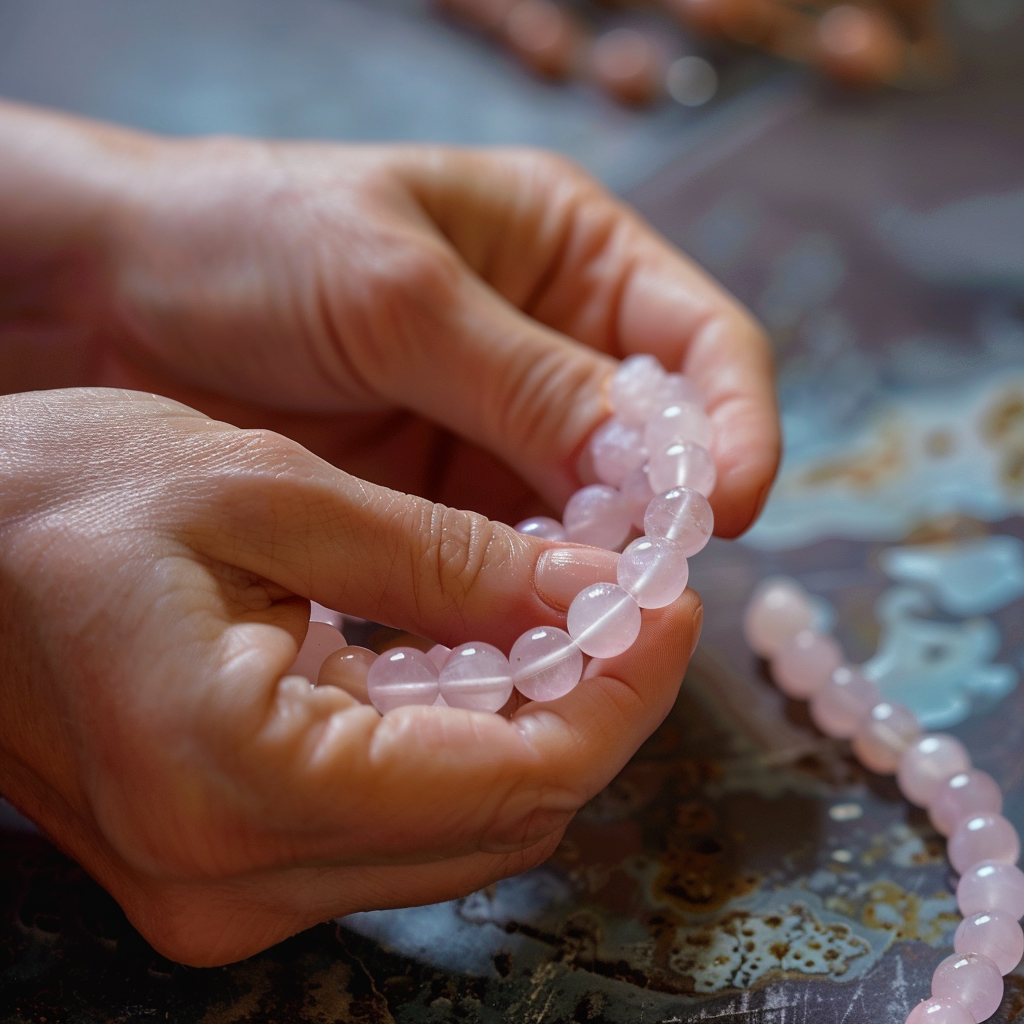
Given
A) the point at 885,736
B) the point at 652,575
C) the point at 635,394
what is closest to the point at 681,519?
the point at 652,575

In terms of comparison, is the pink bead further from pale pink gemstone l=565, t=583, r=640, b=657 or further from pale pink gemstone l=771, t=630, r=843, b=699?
pale pink gemstone l=565, t=583, r=640, b=657

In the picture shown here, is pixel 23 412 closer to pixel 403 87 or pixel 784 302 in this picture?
Answer: pixel 784 302

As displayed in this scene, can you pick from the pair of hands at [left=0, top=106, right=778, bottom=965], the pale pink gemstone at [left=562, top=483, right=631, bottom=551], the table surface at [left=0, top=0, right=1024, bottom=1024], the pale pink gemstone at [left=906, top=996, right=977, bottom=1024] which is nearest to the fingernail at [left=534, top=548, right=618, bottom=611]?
the pair of hands at [left=0, top=106, right=778, bottom=965]

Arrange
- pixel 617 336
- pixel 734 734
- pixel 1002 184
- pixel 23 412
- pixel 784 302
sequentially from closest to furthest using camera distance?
1. pixel 23 412
2. pixel 734 734
3. pixel 617 336
4. pixel 784 302
5. pixel 1002 184

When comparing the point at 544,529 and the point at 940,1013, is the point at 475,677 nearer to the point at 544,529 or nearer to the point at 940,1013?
the point at 544,529

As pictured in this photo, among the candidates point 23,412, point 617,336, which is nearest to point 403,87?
point 617,336

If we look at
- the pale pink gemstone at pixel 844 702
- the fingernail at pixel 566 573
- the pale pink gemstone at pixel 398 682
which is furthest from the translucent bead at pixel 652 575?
the pale pink gemstone at pixel 844 702

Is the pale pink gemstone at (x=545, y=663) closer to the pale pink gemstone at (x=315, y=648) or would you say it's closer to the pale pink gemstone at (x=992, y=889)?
the pale pink gemstone at (x=315, y=648)
